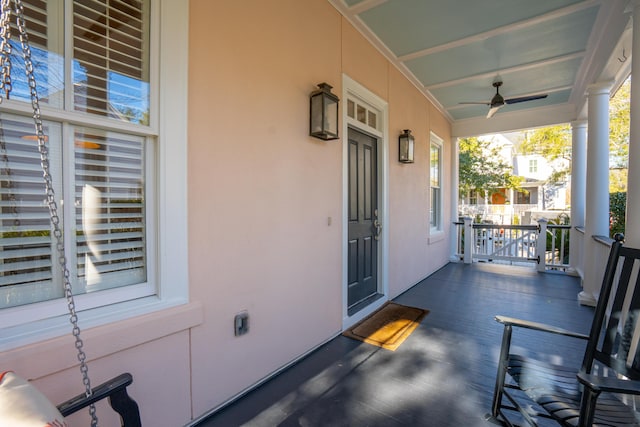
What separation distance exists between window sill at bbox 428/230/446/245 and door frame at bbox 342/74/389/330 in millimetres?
1886

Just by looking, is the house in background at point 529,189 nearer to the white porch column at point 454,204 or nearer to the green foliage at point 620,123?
the green foliage at point 620,123

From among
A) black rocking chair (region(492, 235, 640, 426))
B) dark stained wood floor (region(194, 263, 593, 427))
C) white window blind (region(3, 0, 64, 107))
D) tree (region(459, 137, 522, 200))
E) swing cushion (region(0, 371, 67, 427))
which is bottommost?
dark stained wood floor (region(194, 263, 593, 427))

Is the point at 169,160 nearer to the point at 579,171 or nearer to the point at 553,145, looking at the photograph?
the point at 579,171

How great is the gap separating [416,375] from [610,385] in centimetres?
132

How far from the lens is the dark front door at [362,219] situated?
3.24 meters

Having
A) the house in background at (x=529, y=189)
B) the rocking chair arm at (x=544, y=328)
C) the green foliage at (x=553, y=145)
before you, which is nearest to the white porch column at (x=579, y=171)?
the rocking chair arm at (x=544, y=328)

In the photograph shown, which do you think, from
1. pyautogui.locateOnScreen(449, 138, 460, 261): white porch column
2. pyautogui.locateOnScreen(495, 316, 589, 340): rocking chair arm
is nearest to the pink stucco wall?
pyautogui.locateOnScreen(495, 316, 589, 340): rocking chair arm

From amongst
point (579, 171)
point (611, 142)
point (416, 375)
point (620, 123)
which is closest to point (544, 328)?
point (416, 375)

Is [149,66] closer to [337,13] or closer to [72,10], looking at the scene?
[72,10]

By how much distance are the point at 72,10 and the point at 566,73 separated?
5.48m

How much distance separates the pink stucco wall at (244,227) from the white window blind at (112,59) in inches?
9.6

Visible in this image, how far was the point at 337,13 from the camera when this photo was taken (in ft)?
9.21

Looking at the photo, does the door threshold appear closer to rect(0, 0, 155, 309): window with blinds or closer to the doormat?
the doormat

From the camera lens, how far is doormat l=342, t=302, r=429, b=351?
276 centimetres
